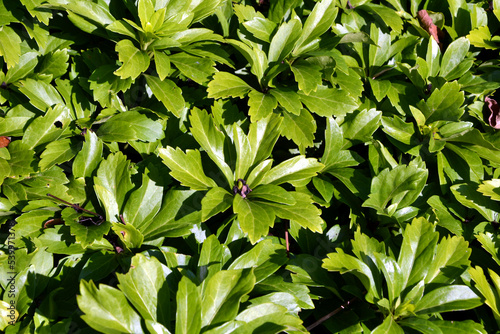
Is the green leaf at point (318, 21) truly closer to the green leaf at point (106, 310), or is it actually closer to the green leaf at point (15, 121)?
the green leaf at point (15, 121)

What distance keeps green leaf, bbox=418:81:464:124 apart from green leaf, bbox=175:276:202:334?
3.98 ft

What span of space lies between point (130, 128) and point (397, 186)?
988mm

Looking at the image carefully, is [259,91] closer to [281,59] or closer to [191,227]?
[281,59]

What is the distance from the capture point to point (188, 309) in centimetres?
113

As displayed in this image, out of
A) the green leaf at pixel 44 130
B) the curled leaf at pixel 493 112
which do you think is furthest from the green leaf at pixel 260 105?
the curled leaf at pixel 493 112

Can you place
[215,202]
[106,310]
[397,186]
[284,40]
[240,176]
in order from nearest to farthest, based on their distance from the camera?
[106,310]
[215,202]
[240,176]
[397,186]
[284,40]

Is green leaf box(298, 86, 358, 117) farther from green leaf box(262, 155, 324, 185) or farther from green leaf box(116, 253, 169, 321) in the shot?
green leaf box(116, 253, 169, 321)

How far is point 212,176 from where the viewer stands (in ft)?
4.99

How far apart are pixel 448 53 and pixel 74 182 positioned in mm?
1654

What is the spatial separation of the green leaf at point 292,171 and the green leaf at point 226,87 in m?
0.31

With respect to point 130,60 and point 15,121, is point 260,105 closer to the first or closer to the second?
point 130,60

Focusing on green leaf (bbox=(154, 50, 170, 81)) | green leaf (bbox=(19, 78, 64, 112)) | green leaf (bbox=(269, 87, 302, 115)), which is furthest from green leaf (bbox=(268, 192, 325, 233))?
green leaf (bbox=(19, 78, 64, 112))

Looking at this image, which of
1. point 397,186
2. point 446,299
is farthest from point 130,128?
point 446,299

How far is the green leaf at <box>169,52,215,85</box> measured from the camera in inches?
62.0
